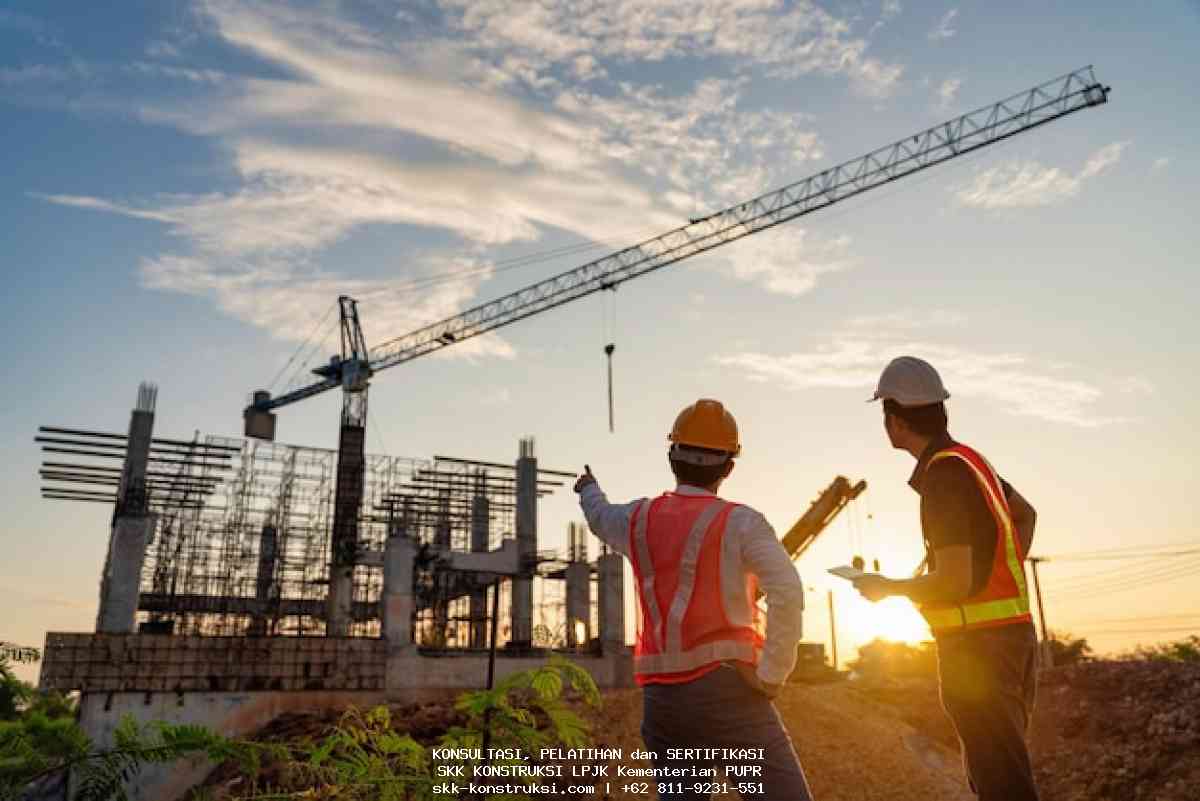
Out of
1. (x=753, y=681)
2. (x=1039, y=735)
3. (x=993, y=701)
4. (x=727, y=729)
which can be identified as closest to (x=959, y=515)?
(x=993, y=701)

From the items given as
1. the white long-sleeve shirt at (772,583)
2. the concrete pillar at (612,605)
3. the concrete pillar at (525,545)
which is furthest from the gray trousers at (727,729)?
the concrete pillar at (525,545)

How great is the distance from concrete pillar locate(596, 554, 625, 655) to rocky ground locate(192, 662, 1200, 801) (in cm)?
1335

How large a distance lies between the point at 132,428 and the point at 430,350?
2632 cm

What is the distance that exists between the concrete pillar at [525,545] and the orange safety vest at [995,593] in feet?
102

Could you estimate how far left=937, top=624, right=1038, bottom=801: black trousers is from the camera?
2.82 metres

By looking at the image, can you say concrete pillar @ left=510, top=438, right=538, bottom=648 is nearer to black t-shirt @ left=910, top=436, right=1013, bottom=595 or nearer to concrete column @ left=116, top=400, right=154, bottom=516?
concrete column @ left=116, top=400, right=154, bottom=516

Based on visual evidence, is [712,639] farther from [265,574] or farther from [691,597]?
[265,574]

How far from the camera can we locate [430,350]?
5547cm

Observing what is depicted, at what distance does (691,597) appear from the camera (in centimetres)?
312

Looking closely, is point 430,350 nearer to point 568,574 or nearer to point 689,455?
point 568,574

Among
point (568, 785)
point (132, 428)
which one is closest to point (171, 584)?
point (132, 428)

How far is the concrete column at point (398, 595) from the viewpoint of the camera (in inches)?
1064

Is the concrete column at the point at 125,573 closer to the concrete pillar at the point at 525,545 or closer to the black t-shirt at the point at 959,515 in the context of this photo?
the concrete pillar at the point at 525,545

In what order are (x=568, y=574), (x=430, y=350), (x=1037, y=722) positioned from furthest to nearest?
(x=430, y=350) < (x=568, y=574) < (x=1037, y=722)
